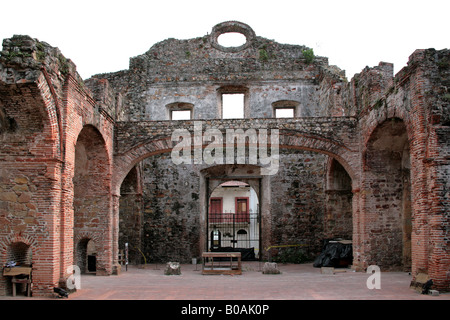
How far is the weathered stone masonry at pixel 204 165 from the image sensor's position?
9172mm

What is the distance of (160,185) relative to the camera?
17.6m

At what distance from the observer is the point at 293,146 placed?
13.4 meters

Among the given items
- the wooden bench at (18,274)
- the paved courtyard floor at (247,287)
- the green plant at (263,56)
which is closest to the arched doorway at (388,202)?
the paved courtyard floor at (247,287)

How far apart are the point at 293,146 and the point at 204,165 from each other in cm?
527

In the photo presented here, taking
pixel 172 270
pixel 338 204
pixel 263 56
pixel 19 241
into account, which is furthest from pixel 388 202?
pixel 19 241

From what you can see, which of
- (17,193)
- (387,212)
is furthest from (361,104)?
(17,193)

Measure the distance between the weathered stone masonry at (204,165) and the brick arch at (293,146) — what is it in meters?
0.04

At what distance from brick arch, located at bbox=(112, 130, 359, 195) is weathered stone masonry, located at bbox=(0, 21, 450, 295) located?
4cm

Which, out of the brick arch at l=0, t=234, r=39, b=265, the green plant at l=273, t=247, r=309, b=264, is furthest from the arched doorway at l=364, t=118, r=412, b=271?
the brick arch at l=0, t=234, r=39, b=265

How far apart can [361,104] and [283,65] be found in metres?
5.68

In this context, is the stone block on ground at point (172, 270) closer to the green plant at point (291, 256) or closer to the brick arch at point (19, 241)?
the brick arch at point (19, 241)

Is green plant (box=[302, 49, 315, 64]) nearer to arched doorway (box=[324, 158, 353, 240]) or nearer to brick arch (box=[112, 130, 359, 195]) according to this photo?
arched doorway (box=[324, 158, 353, 240])

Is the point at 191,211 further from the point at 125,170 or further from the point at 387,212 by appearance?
the point at 387,212

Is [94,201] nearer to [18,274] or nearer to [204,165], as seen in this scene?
[18,274]
